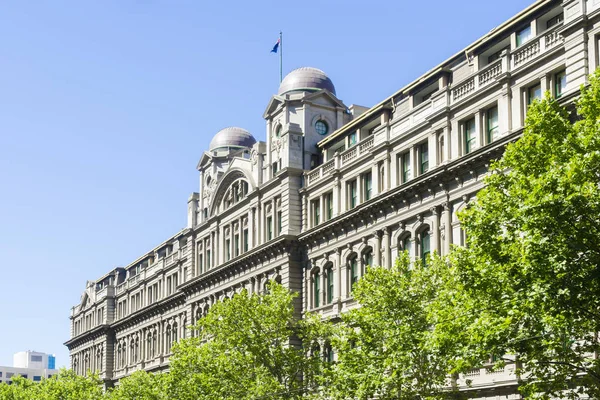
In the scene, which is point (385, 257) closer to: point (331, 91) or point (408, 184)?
point (408, 184)

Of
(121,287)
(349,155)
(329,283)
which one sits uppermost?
(349,155)

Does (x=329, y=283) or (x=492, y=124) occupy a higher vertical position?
(x=492, y=124)

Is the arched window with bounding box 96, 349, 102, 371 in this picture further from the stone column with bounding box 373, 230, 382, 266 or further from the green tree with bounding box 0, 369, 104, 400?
the stone column with bounding box 373, 230, 382, 266

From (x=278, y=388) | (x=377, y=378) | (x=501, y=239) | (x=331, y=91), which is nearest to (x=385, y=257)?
(x=278, y=388)

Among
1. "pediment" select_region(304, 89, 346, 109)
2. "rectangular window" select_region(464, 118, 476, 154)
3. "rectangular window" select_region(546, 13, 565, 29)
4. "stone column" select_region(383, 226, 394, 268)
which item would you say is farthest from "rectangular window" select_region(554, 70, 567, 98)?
"pediment" select_region(304, 89, 346, 109)

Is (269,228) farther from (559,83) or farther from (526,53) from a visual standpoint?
(559,83)

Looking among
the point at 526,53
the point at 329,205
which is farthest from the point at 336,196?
the point at 526,53

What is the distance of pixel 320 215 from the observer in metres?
65.9

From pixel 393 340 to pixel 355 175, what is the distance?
805 inches

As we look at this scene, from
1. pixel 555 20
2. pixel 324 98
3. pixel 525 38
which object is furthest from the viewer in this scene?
pixel 324 98

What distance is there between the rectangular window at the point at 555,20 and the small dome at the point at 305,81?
87.3 feet

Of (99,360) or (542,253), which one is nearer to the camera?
(542,253)

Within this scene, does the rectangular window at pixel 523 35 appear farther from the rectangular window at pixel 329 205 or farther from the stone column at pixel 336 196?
the rectangular window at pixel 329 205

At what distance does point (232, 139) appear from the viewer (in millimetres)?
85500
